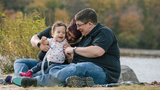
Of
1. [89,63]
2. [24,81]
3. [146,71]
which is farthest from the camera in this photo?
[146,71]

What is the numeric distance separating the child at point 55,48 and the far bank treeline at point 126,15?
2804cm

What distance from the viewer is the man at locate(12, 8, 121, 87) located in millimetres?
3166

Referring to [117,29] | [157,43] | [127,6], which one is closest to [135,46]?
[157,43]

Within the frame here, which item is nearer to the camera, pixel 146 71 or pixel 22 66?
pixel 22 66

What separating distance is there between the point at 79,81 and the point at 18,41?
10.3 ft

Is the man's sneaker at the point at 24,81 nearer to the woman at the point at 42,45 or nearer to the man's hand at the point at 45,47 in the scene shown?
the woman at the point at 42,45

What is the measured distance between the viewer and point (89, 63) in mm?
3260

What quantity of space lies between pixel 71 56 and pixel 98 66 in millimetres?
694

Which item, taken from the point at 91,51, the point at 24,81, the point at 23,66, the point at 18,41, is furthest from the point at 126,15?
the point at 24,81

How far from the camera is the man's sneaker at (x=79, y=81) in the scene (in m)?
3.09

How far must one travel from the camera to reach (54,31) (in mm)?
3898

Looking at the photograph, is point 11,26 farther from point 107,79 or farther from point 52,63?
point 107,79

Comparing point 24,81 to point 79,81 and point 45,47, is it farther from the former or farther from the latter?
point 45,47

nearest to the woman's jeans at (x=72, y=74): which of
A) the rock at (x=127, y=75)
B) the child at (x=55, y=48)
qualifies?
the child at (x=55, y=48)
